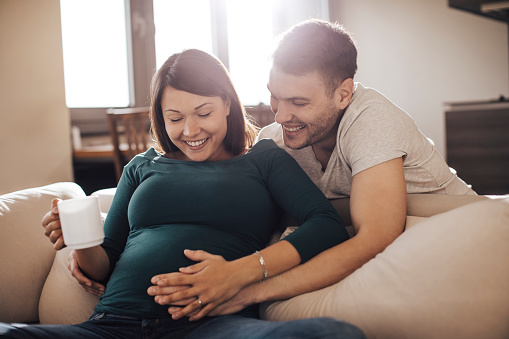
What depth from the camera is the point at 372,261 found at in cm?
108

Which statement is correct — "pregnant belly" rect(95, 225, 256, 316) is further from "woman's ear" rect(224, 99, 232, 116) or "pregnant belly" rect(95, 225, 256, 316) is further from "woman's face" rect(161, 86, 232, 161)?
"woman's ear" rect(224, 99, 232, 116)

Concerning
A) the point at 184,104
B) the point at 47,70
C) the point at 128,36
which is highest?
the point at 128,36

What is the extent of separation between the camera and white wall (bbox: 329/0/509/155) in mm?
4664

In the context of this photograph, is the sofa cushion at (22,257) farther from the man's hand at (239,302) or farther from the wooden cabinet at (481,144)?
the wooden cabinet at (481,144)

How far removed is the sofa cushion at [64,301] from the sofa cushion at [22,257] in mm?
52

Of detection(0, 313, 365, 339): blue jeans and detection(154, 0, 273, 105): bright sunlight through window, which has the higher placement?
detection(154, 0, 273, 105): bright sunlight through window

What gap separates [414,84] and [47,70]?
3.76 metres

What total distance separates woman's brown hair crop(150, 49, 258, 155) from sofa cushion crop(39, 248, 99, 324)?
494 millimetres

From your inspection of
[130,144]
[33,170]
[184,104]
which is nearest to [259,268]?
[184,104]

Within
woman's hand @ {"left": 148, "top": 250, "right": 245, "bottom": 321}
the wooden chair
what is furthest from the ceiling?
woman's hand @ {"left": 148, "top": 250, "right": 245, "bottom": 321}

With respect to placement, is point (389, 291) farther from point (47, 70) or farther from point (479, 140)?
point (479, 140)

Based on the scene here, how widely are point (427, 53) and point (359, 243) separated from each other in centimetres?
436

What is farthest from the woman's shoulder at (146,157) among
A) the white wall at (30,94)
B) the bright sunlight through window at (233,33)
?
the bright sunlight through window at (233,33)

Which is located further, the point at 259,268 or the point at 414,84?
the point at 414,84
